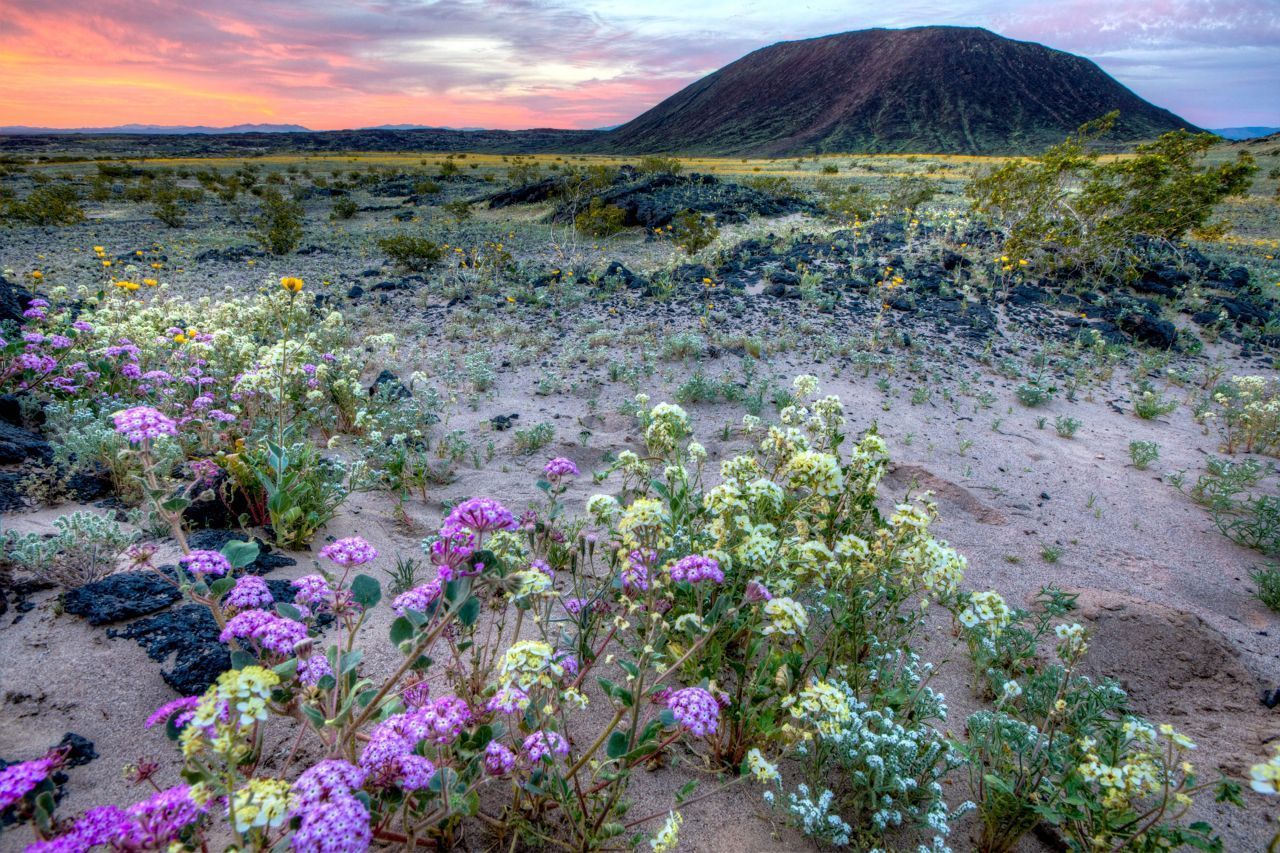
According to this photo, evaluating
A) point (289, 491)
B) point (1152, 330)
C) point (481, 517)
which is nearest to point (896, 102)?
point (1152, 330)

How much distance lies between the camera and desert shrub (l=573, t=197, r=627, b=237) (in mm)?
16641

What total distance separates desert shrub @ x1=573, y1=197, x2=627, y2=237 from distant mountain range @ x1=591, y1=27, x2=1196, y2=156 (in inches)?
3039

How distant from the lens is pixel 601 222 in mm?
16625

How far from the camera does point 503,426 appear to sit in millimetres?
6012

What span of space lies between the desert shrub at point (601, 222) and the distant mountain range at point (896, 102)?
77203mm

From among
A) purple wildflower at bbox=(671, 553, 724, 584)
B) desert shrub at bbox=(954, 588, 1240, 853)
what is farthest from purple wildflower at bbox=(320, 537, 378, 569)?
desert shrub at bbox=(954, 588, 1240, 853)

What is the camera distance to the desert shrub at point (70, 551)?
9.76 feet

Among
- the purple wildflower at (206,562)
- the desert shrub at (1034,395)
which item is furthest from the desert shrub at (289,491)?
the desert shrub at (1034,395)

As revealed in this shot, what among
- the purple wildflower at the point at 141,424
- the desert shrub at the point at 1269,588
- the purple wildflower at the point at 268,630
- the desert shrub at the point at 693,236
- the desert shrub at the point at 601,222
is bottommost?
the desert shrub at the point at 1269,588

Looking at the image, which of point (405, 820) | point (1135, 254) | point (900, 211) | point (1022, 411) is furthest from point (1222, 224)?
point (405, 820)

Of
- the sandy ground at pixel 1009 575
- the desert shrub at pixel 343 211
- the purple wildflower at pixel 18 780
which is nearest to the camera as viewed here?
the purple wildflower at pixel 18 780

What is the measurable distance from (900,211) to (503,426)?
1635cm

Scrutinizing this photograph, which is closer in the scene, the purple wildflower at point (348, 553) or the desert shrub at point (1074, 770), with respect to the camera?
the desert shrub at point (1074, 770)

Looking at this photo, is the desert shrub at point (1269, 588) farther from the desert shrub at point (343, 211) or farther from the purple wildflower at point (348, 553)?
the desert shrub at point (343, 211)
